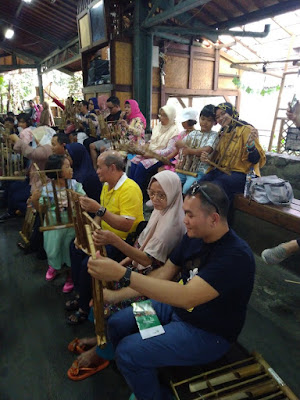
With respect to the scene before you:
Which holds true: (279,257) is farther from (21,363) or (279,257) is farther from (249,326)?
(21,363)

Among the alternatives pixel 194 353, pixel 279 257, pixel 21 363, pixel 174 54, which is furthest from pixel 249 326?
pixel 174 54

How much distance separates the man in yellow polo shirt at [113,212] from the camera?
2.29 meters

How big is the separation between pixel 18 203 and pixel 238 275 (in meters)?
3.96

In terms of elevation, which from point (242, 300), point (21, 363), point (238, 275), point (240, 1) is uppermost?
point (240, 1)

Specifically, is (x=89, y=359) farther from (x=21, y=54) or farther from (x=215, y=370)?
(x=21, y=54)

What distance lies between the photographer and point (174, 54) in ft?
23.0

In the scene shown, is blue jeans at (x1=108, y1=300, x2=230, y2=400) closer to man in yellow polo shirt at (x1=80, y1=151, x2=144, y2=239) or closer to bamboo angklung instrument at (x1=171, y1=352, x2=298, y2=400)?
bamboo angklung instrument at (x1=171, y1=352, x2=298, y2=400)

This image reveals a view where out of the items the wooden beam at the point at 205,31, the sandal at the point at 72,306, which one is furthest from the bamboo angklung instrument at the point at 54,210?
the wooden beam at the point at 205,31

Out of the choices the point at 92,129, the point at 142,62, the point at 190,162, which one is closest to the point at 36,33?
the point at 142,62

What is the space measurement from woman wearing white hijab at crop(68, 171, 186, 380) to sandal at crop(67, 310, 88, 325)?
1.08ft

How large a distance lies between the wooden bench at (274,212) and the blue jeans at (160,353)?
173 centimetres

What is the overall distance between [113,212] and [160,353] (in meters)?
1.32

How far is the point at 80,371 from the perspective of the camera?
6.24ft

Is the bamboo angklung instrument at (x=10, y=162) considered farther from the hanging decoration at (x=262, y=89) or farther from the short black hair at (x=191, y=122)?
the hanging decoration at (x=262, y=89)
